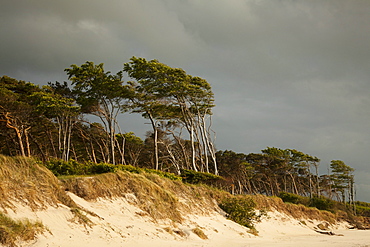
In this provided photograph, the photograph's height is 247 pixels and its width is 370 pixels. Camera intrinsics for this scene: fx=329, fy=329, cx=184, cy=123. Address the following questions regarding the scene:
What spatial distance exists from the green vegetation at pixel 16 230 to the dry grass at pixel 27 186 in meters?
0.91

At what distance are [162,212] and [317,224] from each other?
26.2m

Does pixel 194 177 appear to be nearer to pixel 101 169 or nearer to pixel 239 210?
pixel 239 210

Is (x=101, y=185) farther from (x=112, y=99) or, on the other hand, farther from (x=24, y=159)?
(x=112, y=99)

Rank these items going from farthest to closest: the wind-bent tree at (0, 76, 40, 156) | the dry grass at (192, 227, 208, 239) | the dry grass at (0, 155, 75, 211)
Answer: the wind-bent tree at (0, 76, 40, 156) → the dry grass at (192, 227, 208, 239) → the dry grass at (0, 155, 75, 211)

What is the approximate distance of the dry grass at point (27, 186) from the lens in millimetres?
11108

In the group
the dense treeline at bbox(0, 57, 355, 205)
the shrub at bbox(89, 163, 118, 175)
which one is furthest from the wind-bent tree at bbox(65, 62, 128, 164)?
the shrub at bbox(89, 163, 118, 175)

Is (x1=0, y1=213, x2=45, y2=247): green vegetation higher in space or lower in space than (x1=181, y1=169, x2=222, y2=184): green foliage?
lower

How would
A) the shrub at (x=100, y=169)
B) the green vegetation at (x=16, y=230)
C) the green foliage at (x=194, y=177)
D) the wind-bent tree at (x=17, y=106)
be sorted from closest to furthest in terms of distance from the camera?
the green vegetation at (x=16, y=230) < the shrub at (x=100, y=169) < the wind-bent tree at (x=17, y=106) < the green foliage at (x=194, y=177)

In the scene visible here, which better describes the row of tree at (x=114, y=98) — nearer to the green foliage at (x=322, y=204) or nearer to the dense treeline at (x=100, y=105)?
the dense treeline at (x=100, y=105)

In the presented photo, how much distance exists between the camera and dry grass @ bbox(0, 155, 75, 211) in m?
11.1

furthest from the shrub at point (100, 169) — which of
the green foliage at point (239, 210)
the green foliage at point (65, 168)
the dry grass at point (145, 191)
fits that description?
the green foliage at point (239, 210)

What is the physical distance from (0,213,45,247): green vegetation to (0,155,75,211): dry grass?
2.99 feet

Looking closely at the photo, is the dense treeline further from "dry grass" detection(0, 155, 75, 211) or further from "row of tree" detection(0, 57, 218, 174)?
"dry grass" detection(0, 155, 75, 211)

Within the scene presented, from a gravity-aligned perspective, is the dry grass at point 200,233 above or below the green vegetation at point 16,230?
below
